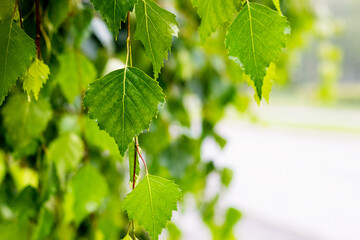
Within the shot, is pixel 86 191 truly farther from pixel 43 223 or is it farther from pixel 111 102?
pixel 111 102

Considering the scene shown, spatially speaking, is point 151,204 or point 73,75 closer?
point 151,204

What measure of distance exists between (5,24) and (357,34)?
5169 mm

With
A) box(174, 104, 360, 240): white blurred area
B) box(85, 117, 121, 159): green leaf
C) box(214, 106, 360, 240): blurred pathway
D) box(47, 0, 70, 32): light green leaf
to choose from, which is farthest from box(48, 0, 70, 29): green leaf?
box(214, 106, 360, 240): blurred pathway

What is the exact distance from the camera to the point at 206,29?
21 cm

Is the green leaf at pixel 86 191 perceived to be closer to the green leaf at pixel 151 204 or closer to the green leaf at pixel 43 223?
the green leaf at pixel 43 223

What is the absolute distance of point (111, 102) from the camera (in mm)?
205

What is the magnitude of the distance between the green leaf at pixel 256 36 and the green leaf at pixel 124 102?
49mm

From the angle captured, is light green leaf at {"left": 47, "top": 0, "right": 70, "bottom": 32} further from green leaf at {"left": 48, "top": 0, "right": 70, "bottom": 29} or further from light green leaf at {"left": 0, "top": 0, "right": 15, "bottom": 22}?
light green leaf at {"left": 0, "top": 0, "right": 15, "bottom": 22}

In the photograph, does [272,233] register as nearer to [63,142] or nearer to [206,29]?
[63,142]

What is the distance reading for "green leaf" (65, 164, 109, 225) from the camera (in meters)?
0.42

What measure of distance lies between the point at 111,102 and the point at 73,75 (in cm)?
23

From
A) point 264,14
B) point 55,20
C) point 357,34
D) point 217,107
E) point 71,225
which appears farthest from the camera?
point 357,34

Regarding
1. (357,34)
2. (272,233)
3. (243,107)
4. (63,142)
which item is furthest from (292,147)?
(63,142)

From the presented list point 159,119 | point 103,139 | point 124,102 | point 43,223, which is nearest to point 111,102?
point 124,102
